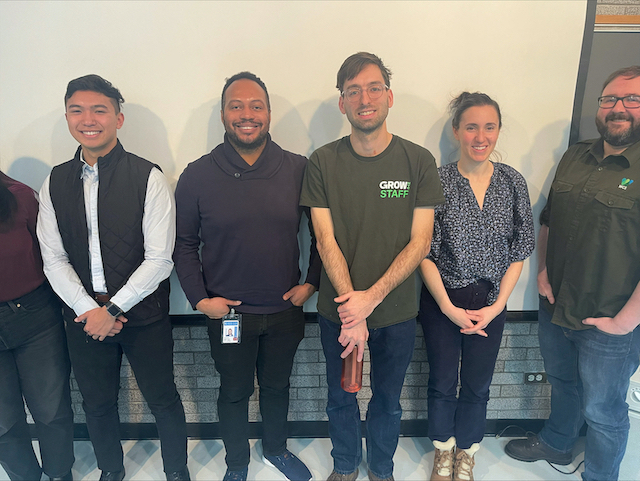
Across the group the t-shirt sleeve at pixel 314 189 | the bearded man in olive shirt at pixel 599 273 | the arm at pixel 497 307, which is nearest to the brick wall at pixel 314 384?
the bearded man in olive shirt at pixel 599 273

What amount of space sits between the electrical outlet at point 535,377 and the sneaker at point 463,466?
65cm

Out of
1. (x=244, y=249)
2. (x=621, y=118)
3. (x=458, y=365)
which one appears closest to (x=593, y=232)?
(x=621, y=118)

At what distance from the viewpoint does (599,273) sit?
5.61ft

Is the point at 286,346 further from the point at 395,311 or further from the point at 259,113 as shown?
the point at 259,113

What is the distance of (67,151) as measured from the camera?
205 centimetres

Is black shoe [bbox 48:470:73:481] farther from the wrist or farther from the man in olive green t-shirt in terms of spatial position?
the man in olive green t-shirt

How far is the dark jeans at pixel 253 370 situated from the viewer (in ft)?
5.97

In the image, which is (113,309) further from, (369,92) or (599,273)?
(599,273)

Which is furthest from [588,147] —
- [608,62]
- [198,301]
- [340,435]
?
[198,301]

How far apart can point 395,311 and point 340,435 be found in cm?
77

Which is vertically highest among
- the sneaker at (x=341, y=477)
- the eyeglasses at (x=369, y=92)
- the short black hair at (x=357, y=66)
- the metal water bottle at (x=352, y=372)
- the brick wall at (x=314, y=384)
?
the short black hair at (x=357, y=66)

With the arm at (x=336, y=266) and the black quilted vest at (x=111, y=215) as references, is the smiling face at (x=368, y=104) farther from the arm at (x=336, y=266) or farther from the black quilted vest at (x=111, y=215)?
the black quilted vest at (x=111, y=215)

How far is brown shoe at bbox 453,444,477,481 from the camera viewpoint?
2.03m

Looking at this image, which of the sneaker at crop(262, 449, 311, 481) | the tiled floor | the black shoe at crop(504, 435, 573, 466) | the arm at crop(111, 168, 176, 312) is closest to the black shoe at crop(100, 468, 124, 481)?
the tiled floor
